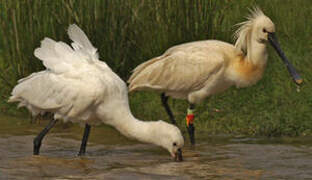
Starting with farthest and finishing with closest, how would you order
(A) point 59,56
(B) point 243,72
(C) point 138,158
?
1. (B) point 243,72
2. (C) point 138,158
3. (A) point 59,56

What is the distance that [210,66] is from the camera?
927 centimetres

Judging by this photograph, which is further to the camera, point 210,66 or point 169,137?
point 210,66

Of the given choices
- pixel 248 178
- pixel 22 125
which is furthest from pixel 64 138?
pixel 248 178

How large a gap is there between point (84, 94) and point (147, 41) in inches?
118

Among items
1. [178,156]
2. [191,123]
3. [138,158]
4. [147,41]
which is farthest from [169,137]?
[147,41]

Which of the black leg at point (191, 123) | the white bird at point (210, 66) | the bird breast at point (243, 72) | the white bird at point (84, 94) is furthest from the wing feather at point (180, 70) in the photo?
the white bird at point (84, 94)

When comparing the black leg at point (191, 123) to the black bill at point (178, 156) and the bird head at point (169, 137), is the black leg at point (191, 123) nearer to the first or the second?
the black bill at point (178, 156)

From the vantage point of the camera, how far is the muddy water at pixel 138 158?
7.41 m

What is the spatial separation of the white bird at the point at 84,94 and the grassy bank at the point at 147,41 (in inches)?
79.4

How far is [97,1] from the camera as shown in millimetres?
10477

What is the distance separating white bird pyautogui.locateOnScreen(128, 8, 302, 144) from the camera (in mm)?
9367

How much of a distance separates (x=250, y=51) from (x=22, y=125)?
10.4ft

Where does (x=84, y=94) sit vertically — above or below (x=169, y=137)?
above

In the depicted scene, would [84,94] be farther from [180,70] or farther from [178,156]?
[180,70]
